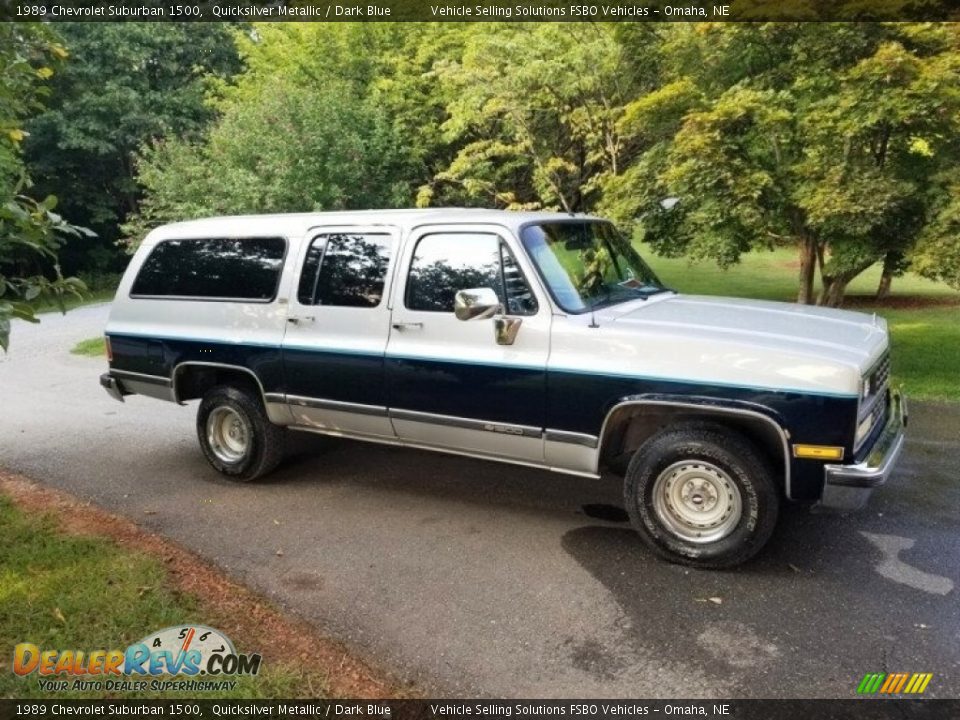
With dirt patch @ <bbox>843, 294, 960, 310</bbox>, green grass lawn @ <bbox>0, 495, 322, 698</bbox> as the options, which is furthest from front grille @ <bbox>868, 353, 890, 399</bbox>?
dirt patch @ <bbox>843, 294, 960, 310</bbox>

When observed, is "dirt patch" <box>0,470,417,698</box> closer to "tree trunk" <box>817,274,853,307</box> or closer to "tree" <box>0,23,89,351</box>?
"tree" <box>0,23,89,351</box>

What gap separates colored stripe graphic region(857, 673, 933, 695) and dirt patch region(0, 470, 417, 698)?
6.43 ft

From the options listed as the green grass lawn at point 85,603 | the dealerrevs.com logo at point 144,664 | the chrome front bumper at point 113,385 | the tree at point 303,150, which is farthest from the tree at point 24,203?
the tree at point 303,150

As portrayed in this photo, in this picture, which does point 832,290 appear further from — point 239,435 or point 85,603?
point 85,603

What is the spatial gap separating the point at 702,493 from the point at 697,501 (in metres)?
0.06

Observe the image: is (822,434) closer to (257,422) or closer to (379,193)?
(257,422)

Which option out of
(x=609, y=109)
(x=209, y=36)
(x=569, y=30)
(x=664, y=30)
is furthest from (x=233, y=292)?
(x=209, y=36)

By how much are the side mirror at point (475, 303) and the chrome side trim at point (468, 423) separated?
2.41 ft

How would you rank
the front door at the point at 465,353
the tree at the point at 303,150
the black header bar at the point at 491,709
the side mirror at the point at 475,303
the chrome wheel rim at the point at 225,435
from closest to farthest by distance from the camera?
the black header bar at the point at 491,709, the side mirror at the point at 475,303, the front door at the point at 465,353, the chrome wheel rim at the point at 225,435, the tree at the point at 303,150

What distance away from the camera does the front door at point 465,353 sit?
4445 millimetres

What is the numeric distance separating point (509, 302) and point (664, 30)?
6708mm

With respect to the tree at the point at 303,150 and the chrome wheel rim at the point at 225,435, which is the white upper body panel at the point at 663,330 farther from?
the tree at the point at 303,150

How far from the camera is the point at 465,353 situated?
4.62 m

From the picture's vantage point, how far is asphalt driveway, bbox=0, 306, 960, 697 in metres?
3.28
